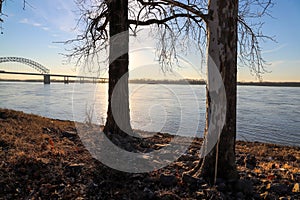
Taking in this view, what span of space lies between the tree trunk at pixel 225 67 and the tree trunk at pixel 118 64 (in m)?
3.49

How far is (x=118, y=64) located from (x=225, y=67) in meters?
3.74

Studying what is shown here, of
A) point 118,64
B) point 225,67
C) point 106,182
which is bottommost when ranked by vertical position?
point 106,182

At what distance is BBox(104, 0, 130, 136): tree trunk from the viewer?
6.86 meters

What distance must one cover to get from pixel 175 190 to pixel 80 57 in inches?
203

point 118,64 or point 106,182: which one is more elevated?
point 118,64

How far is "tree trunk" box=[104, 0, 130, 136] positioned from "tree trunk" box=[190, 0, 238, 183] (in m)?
3.49

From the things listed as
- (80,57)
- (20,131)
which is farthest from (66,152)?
(80,57)

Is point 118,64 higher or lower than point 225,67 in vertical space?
higher

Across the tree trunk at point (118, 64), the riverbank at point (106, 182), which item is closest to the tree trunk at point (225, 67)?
the riverbank at point (106, 182)

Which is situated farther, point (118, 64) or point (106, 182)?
point (118, 64)

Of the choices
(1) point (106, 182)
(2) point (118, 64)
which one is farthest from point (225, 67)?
(2) point (118, 64)

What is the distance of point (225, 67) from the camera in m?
3.80

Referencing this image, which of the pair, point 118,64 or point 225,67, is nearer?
point 225,67

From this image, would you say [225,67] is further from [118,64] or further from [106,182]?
[118,64]
